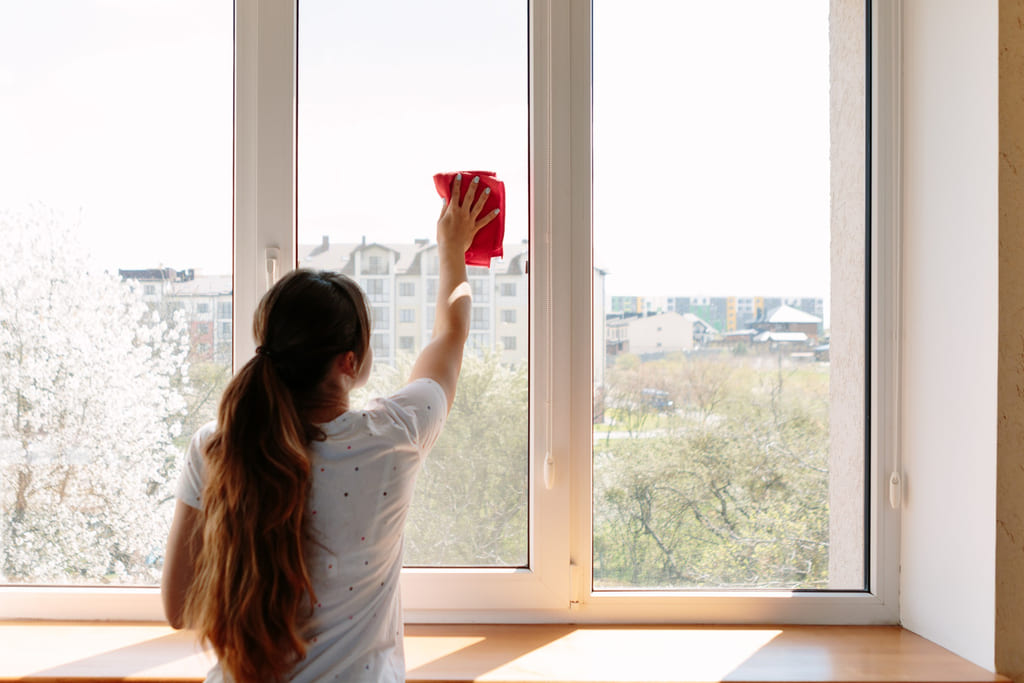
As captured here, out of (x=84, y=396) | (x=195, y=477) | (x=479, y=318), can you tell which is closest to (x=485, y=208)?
(x=479, y=318)

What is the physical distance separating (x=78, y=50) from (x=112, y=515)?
95 centimetres

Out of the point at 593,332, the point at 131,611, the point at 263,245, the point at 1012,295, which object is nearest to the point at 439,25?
the point at 263,245

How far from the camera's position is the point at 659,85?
5.44 ft

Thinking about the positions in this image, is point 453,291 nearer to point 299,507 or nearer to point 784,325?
point 299,507

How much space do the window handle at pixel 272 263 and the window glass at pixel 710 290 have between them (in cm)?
65

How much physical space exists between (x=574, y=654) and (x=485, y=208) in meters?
0.83

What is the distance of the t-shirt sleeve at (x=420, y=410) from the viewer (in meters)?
1.07

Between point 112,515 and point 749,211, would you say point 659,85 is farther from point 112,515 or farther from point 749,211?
point 112,515

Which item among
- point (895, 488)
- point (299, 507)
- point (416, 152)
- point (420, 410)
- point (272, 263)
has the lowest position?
point (895, 488)

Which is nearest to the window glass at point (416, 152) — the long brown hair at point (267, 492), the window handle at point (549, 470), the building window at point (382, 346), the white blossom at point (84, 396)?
the building window at point (382, 346)

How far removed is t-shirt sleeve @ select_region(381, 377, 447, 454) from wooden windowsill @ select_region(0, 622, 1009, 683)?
53 cm

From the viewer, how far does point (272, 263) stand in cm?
161

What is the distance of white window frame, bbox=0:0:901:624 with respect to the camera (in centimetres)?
162

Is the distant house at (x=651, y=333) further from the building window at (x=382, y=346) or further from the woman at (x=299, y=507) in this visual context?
the woman at (x=299, y=507)
